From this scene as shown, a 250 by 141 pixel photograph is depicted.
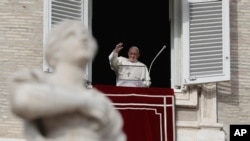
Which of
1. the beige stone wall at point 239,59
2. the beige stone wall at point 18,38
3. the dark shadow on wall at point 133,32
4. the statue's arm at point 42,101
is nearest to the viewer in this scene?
the statue's arm at point 42,101

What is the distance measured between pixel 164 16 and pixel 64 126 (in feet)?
56.6

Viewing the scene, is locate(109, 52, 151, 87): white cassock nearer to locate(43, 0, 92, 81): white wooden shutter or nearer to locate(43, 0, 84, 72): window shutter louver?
locate(43, 0, 92, 81): white wooden shutter

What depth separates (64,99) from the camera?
8.15m

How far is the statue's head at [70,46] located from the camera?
8344 mm

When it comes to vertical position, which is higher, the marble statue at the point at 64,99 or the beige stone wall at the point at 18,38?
the beige stone wall at the point at 18,38

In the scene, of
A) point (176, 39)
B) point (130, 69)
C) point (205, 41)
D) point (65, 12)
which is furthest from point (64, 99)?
point (176, 39)

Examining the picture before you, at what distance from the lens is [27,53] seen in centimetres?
2267

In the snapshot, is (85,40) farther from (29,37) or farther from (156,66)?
(156,66)

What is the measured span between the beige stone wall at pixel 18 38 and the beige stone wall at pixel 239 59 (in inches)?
124

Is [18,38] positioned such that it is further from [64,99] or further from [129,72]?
[64,99]

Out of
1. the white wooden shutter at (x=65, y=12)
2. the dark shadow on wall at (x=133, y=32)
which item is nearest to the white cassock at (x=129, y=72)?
the white wooden shutter at (x=65, y=12)

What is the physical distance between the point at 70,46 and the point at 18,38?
1435 cm

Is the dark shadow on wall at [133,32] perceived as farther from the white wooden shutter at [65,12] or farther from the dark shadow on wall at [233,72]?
the white wooden shutter at [65,12]

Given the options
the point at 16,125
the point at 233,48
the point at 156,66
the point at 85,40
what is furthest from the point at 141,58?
the point at 85,40
